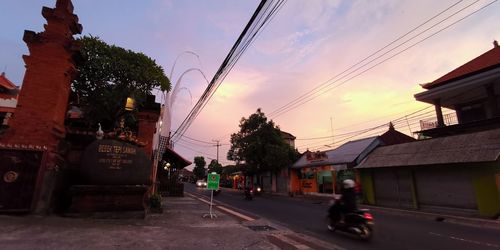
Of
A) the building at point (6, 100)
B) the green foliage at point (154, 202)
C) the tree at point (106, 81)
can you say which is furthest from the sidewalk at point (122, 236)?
the building at point (6, 100)

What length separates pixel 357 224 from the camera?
8297 mm

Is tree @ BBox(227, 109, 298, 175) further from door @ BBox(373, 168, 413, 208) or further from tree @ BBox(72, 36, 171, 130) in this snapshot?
tree @ BBox(72, 36, 171, 130)

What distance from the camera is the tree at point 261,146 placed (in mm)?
35438

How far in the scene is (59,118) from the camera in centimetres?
900

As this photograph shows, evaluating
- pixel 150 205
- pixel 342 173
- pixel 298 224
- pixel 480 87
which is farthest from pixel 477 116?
pixel 150 205

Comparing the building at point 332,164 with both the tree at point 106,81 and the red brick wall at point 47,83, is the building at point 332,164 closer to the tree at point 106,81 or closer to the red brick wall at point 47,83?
the tree at point 106,81

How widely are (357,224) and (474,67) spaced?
17571 millimetres

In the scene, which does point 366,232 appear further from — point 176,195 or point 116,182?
point 176,195

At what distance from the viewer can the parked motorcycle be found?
805 cm

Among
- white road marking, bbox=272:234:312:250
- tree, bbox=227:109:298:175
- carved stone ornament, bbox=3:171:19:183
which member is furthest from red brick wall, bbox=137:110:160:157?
tree, bbox=227:109:298:175

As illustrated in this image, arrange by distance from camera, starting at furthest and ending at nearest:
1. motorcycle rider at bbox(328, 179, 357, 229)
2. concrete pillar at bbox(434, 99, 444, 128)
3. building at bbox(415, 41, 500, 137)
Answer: concrete pillar at bbox(434, 99, 444, 128) < building at bbox(415, 41, 500, 137) < motorcycle rider at bbox(328, 179, 357, 229)

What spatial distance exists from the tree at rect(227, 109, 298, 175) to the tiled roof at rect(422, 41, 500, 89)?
17.8 m

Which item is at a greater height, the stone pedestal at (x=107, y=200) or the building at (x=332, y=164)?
the building at (x=332, y=164)

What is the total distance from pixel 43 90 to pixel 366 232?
32.5 feet
